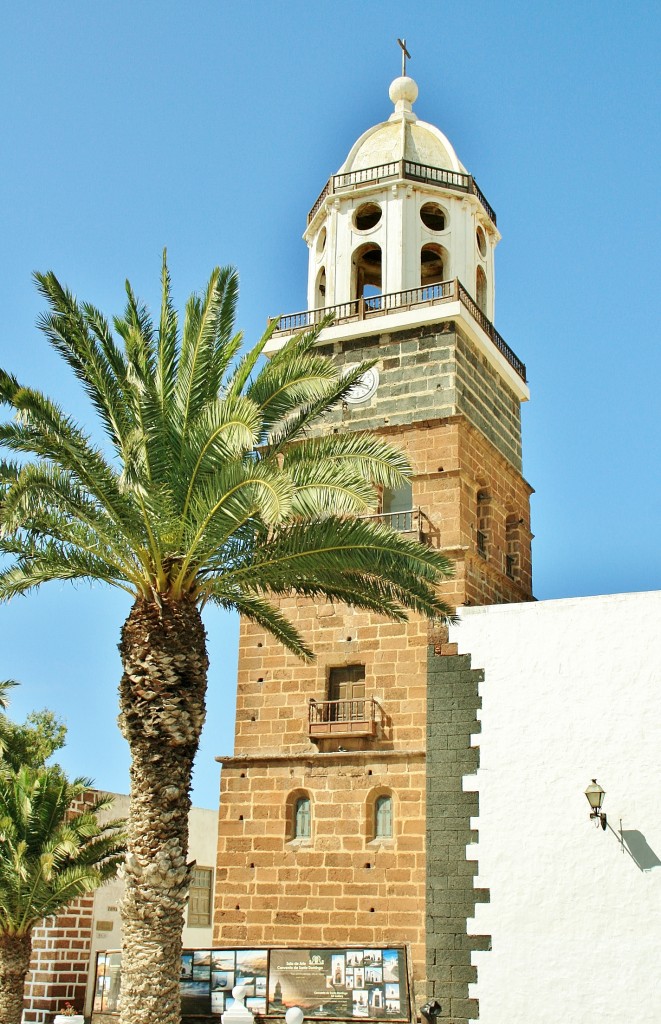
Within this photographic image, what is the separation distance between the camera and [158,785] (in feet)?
41.0

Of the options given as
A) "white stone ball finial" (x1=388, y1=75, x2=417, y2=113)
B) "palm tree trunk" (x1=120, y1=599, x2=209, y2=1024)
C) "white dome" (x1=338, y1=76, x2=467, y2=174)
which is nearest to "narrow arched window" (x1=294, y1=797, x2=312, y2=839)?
"palm tree trunk" (x1=120, y1=599, x2=209, y2=1024)

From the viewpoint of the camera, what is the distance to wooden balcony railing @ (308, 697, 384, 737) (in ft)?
59.5

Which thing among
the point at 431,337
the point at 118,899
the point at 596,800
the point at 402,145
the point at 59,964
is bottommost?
the point at 59,964

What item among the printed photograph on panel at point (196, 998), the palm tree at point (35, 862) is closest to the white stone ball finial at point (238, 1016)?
the printed photograph on panel at point (196, 998)

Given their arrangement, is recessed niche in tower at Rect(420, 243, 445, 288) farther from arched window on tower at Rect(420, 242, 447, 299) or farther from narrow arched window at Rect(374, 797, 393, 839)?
narrow arched window at Rect(374, 797, 393, 839)

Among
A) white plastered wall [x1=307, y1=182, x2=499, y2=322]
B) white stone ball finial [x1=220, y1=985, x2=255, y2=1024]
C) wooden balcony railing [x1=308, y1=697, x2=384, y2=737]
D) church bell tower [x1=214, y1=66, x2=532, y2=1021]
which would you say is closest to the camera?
white stone ball finial [x1=220, y1=985, x2=255, y2=1024]

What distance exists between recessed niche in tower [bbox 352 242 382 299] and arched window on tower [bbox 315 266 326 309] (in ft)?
2.20

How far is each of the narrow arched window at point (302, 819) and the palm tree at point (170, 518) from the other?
18.1 ft

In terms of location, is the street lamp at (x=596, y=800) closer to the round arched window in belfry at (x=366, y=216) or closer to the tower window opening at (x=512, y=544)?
the tower window opening at (x=512, y=544)

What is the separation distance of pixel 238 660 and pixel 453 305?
7.06 metres

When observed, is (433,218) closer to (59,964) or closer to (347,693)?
(347,693)

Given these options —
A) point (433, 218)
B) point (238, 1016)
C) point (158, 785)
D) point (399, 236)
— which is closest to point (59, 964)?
point (238, 1016)

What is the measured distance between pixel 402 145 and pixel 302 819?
1280 centimetres

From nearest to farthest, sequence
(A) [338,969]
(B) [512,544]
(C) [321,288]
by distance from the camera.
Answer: (A) [338,969] < (B) [512,544] < (C) [321,288]
